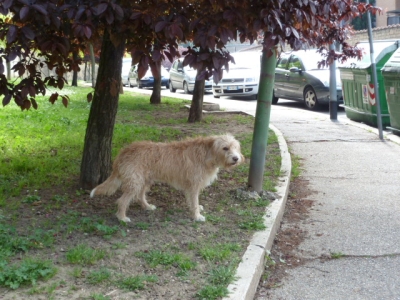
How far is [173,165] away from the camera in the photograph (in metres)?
5.89

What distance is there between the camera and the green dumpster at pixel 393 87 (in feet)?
37.4

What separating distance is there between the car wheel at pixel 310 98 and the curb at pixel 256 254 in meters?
11.2

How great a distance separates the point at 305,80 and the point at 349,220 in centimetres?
1223

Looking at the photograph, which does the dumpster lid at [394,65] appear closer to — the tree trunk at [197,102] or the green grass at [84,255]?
the tree trunk at [197,102]

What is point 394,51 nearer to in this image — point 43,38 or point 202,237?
point 202,237

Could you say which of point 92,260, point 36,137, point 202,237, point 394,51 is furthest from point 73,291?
point 394,51

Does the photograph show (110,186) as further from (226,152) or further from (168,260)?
(168,260)

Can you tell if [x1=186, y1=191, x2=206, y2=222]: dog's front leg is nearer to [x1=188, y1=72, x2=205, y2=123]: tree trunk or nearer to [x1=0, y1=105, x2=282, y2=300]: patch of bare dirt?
[x1=0, y1=105, x2=282, y2=300]: patch of bare dirt

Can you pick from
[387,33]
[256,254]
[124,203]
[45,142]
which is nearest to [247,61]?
[387,33]

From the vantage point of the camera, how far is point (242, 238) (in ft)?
17.7

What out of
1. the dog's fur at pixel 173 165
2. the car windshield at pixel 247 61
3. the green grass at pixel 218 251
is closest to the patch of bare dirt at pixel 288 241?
the green grass at pixel 218 251

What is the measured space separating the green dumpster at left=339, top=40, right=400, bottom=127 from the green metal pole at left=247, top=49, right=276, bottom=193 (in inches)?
225

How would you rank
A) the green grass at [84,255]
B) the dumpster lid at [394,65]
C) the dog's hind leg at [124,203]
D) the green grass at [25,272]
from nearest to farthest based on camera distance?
1. the green grass at [25,272]
2. the green grass at [84,255]
3. the dog's hind leg at [124,203]
4. the dumpster lid at [394,65]

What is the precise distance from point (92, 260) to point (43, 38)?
68.9 inches
